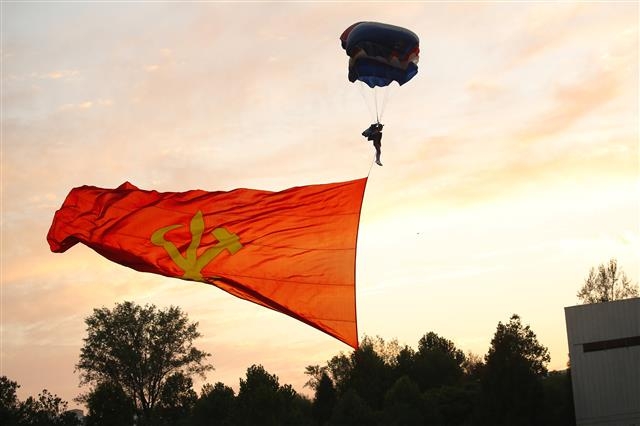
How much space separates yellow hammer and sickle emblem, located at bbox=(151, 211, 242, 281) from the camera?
24328 mm

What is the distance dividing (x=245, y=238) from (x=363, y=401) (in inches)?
2443

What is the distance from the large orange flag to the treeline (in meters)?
47.3

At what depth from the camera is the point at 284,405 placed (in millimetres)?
81312

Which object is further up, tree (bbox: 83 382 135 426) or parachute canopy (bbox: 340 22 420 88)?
parachute canopy (bbox: 340 22 420 88)

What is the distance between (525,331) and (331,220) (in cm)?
6725

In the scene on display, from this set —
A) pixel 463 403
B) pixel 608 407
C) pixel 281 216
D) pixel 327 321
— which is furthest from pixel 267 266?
pixel 463 403

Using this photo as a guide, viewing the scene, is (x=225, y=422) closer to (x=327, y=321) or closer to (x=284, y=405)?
(x=284, y=405)

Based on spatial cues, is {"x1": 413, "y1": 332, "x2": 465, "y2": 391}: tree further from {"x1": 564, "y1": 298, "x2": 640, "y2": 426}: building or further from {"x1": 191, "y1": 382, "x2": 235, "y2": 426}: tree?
{"x1": 564, "y1": 298, "x2": 640, "y2": 426}: building

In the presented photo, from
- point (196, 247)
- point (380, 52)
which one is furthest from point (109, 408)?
point (196, 247)

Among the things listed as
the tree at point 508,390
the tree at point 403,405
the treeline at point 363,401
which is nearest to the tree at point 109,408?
the treeline at point 363,401

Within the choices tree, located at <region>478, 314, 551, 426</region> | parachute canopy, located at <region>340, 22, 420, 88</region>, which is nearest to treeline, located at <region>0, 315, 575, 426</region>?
tree, located at <region>478, 314, 551, 426</region>

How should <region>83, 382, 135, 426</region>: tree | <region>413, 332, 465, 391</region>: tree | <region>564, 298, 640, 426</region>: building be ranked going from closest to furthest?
<region>564, 298, 640, 426</region>: building < <region>83, 382, 135, 426</region>: tree < <region>413, 332, 465, 391</region>: tree

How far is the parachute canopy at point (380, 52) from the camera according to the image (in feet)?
107

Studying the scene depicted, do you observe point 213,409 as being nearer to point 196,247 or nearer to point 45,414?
point 45,414
